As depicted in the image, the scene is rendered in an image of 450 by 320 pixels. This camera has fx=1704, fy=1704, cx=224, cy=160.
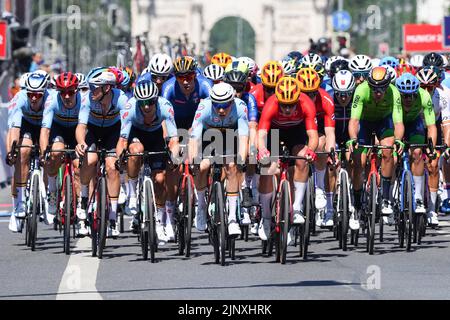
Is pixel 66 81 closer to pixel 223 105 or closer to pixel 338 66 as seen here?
pixel 223 105

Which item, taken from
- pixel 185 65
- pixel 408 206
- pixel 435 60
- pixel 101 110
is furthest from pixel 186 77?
pixel 435 60

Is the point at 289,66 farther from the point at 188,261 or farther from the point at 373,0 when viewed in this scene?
the point at 373,0

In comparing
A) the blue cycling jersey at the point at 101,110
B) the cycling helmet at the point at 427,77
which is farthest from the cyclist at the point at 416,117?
the blue cycling jersey at the point at 101,110

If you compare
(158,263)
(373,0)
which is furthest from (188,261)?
(373,0)

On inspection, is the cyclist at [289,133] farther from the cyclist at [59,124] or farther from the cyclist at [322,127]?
the cyclist at [59,124]

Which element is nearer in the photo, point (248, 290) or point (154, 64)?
point (248, 290)

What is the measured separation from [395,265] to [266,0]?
113540 millimetres

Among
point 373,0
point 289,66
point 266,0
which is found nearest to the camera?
point 289,66

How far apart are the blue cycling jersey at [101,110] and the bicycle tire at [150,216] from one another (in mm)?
1539

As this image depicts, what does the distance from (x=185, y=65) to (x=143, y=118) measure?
5.91 feet

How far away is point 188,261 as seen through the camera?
1580cm

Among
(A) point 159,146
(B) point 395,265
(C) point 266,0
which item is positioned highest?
(C) point 266,0

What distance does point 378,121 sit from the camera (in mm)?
17953
